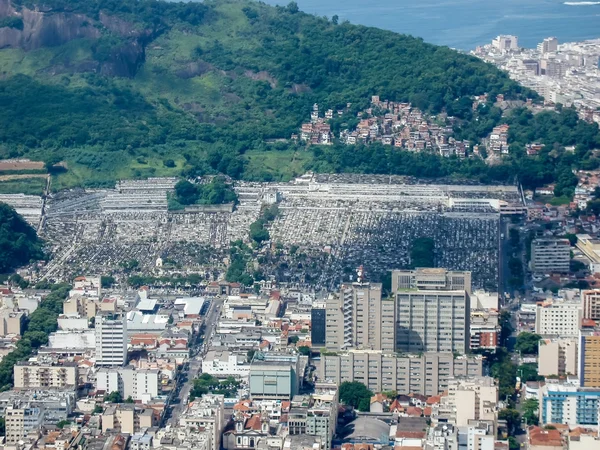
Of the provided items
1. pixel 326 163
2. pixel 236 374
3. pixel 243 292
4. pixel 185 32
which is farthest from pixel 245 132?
pixel 236 374

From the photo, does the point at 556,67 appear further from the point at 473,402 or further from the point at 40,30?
the point at 473,402

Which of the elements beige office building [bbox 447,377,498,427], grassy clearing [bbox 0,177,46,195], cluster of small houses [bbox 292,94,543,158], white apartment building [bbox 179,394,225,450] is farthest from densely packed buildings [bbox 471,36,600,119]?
white apartment building [bbox 179,394,225,450]

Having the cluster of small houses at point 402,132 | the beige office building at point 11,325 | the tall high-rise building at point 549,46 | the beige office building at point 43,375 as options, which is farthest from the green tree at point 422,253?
the tall high-rise building at point 549,46

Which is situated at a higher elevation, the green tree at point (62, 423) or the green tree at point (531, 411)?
the green tree at point (531, 411)

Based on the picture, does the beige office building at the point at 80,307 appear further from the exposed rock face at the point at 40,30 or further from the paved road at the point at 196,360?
the exposed rock face at the point at 40,30

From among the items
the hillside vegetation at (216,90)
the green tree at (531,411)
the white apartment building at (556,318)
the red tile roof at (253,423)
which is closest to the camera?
the red tile roof at (253,423)

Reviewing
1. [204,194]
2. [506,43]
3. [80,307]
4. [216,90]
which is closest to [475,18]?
[506,43]

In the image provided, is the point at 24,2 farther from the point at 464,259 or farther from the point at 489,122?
the point at 464,259
